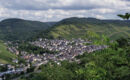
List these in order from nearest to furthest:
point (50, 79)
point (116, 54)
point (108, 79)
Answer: point (116, 54)
point (108, 79)
point (50, 79)

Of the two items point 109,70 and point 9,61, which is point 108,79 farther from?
point 9,61

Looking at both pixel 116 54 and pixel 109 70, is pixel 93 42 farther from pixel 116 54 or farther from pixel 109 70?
pixel 109 70

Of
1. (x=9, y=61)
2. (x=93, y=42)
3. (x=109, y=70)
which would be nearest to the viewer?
(x=93, y=42)

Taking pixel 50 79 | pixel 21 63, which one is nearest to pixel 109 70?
pixel 50 79

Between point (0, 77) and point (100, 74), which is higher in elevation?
point (100, 74)

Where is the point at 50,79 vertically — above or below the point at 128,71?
below

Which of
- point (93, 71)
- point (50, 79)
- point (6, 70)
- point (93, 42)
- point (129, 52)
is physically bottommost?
point (6, 70)

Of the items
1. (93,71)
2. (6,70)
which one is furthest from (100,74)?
(6,70)

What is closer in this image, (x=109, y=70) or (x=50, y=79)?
(x=109, y=70)

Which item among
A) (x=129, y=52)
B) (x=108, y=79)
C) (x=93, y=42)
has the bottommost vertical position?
(x=108, y=79)
